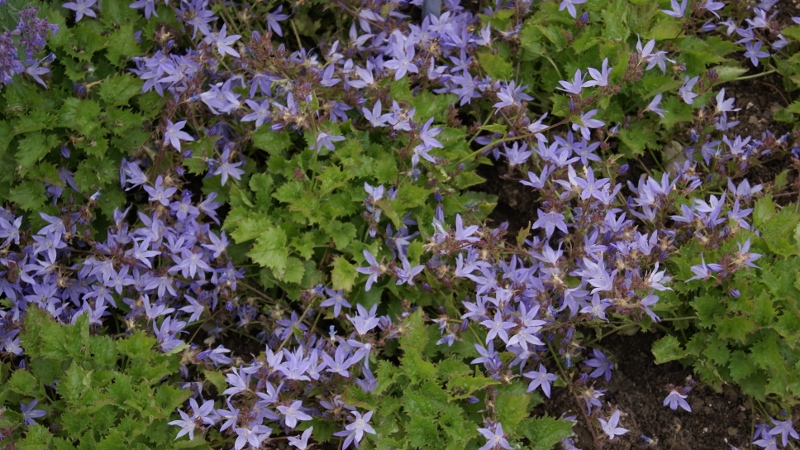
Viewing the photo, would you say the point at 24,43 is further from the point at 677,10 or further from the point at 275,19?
the point at 677,10

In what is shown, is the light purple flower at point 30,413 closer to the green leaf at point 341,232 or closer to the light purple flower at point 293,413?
the light purple flower at point 293,413

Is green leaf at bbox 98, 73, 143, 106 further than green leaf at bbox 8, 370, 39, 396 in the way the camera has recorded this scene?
Yes

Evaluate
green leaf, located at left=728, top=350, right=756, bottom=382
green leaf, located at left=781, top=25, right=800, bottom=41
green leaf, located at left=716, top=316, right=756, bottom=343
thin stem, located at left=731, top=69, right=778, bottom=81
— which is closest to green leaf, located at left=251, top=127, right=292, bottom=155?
green leaf, located at left=716, top=316, right=756, bottom=343

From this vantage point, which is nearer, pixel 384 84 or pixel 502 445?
pixel 502 445

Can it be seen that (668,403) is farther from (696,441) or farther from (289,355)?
(289,355)

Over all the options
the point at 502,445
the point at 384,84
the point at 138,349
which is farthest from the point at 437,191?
the point at 138,349

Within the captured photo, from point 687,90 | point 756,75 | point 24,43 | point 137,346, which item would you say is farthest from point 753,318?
point 24,43

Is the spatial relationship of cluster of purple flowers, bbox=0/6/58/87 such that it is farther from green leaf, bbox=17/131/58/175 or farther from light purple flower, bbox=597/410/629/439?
light purple flower, bbox=597/410/629/439
